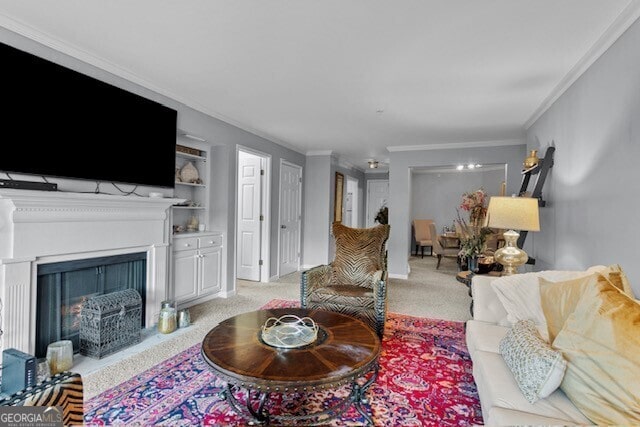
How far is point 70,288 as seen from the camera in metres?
2.58

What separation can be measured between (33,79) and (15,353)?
1791 millimetres

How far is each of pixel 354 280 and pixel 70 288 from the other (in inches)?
97.5

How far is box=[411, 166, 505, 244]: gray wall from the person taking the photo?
8.41 m

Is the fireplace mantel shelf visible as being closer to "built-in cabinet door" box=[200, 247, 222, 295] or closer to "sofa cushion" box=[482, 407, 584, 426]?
"built-in cabinet door" box=[200, 247, 222, 295]

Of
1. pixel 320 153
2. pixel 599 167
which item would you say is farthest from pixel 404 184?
pixel 599 167

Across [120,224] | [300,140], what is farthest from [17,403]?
[300,140]

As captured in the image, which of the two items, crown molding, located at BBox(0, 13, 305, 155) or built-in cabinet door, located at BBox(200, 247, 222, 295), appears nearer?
crown molding, located at BBox(0, 13, 305, 155)

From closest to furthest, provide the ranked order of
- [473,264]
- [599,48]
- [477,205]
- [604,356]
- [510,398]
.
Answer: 1. [604,356]
2. [510,398]
3. [599,48]
4. [473,264]
5. [477,205]

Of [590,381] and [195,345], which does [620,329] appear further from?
[195,345]

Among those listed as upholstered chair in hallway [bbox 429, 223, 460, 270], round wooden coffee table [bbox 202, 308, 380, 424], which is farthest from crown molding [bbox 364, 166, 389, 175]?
round wooden coffee table [bbox 202, 308, 380, 424]

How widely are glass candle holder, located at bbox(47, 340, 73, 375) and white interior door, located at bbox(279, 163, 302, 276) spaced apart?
3.55 m

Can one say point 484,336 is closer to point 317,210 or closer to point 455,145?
point 455,145

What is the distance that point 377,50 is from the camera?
2451 mm

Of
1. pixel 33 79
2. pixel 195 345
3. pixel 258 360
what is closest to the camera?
pixel 258 360
